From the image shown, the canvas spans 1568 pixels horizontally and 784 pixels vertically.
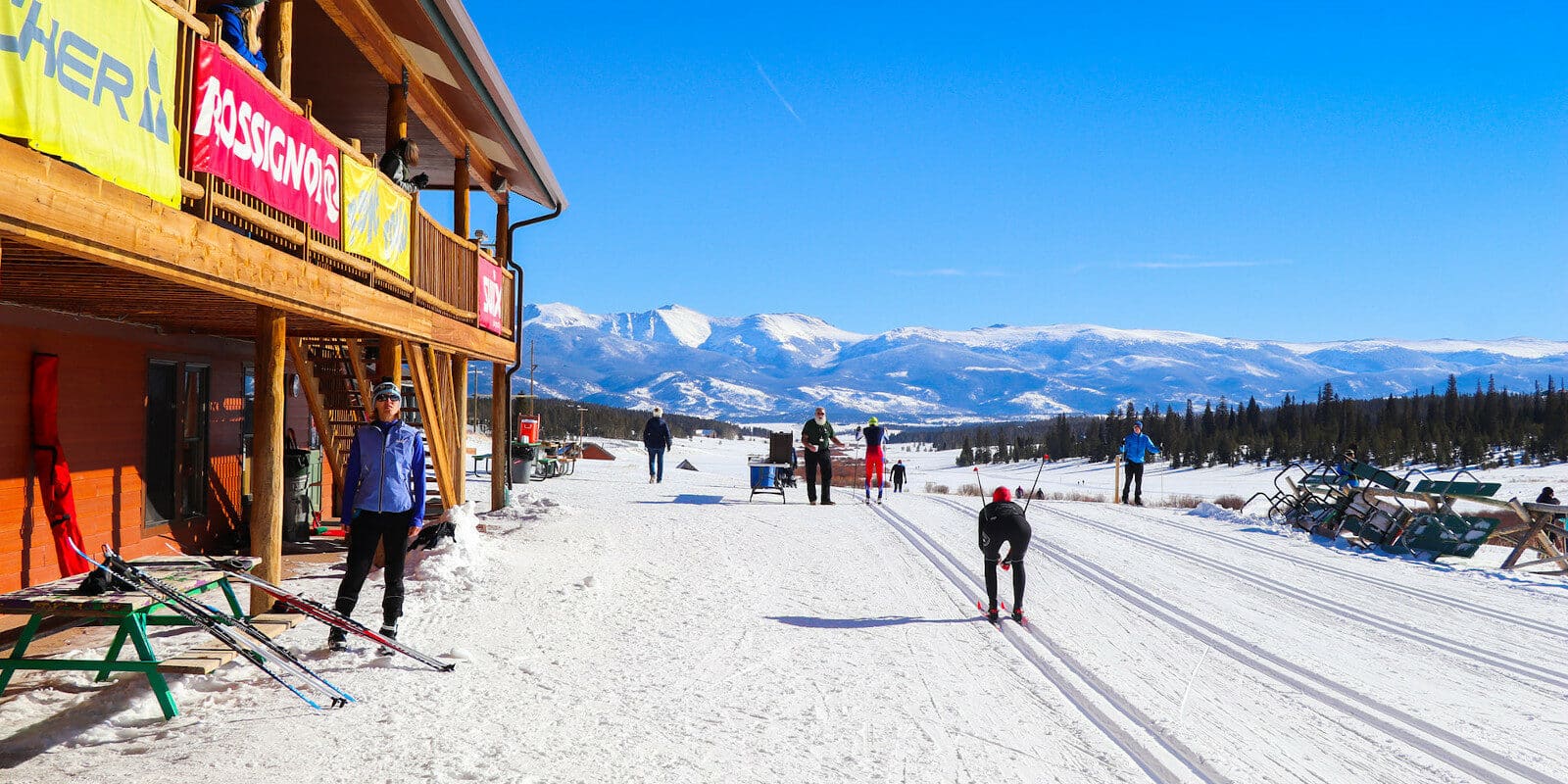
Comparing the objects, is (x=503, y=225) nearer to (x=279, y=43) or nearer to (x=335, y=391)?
(x=335, y=391)

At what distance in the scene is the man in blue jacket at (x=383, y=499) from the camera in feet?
21.5

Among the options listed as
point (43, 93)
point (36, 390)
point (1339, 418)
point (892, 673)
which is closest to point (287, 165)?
point (43, 93)

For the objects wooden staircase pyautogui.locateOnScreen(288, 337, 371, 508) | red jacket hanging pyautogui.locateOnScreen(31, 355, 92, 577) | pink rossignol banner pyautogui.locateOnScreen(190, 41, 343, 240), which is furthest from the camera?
wooden staircase pyautogui.locateOnScreen(288, 337, 371, 508)

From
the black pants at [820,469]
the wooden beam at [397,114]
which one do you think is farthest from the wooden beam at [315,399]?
the black pants at [820,469]

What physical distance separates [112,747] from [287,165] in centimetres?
388

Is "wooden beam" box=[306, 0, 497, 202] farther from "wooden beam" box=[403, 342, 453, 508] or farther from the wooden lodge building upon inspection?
"wooden beam" box=[403, 342, 453, 508]

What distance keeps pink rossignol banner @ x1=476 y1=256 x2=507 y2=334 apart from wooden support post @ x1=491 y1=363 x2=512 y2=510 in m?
1.41

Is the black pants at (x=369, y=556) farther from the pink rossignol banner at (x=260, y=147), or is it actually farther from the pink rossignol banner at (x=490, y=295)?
the pink rossignol banner at (x=490, y=295)

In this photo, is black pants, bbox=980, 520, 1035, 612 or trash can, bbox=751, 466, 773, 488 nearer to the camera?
black pants, bbox=980, 520, 1035, 612

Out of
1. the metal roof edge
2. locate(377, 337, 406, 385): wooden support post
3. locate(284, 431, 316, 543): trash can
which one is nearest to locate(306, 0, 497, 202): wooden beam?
the metal roof edge

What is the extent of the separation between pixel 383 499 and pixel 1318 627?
26.3ft

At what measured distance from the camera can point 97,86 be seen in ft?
14.0

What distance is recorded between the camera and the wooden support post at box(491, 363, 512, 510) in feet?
51.8

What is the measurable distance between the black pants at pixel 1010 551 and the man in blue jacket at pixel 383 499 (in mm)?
4807
